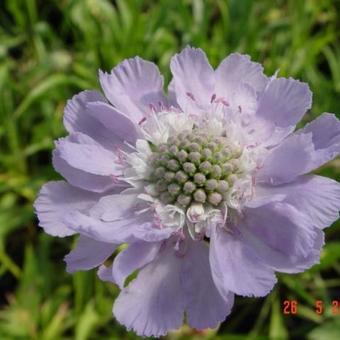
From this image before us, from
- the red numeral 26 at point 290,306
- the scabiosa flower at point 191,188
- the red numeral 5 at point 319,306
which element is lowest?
the red numeral 5 at point 319,306

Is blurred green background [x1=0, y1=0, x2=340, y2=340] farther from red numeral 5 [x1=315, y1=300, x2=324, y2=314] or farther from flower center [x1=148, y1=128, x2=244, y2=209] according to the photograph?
flower center [x1=148, y1=128, x2=244, y2=209]

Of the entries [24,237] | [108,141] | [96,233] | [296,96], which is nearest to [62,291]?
[24,237]

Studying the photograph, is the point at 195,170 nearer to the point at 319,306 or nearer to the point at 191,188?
the point at 191,188

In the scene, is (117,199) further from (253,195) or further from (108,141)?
(253,195)

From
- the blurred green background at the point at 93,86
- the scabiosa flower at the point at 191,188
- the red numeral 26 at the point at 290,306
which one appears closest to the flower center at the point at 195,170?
the scabiosa flower at the point at 191,188

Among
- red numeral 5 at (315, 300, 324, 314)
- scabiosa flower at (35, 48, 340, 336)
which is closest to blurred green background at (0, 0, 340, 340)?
red numeral 5 at (315, 300, 324, 314)

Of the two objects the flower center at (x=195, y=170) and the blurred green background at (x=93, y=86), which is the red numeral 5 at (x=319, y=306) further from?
the flower center at (x=195, y=170)
